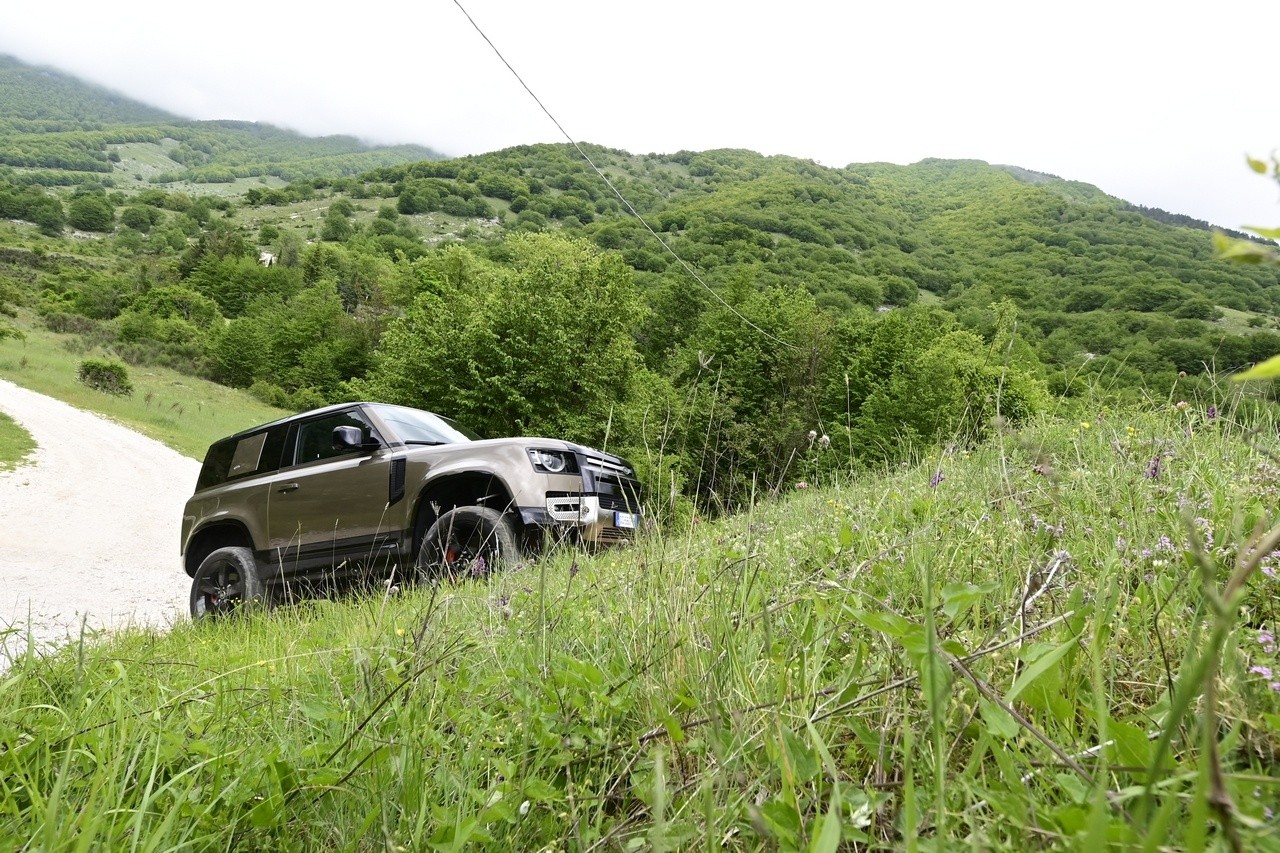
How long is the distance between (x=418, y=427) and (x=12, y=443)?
2001cm

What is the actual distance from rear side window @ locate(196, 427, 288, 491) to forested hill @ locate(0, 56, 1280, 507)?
376 centimetres

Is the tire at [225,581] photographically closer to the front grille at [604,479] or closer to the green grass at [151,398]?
the front grille at [604,479]

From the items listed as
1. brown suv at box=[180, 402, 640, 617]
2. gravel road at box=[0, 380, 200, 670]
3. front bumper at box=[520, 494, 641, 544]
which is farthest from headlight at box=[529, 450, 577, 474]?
gravel road at box=[0, 380, 200, 670]

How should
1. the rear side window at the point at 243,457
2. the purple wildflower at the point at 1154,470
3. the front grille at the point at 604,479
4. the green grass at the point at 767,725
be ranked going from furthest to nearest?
1. the rear side window at the point at 243,457
2. the front grille at the point at 604,479
3. the purple wildflower at the point at 1154,470
4. the green grass at the point at 767,725

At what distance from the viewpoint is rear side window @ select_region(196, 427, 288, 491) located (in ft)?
21.9

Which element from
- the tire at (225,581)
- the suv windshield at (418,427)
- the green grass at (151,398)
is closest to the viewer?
the suv windshield at (418,427)

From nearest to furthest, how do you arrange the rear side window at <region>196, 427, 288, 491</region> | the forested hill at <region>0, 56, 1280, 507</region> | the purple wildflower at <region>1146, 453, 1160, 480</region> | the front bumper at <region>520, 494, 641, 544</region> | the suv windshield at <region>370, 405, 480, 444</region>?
the purple wildflower at <region>1146, 453, 1160, 480</region> → the front bumper at <region>520, 494, 641, 544</region> → the suv windshield at <region>370, 405, 480, 444</region> → the rear side window at <region>196, 427, 288, 491</region> → the forested hill at <region>0, 56, 1280, 507</region>

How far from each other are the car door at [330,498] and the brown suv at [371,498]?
1cm

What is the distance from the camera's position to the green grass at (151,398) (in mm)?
25984

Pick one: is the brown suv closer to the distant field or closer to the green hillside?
the green hillside

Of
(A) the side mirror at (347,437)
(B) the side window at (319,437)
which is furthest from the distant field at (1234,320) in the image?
(A) the side mirror at (347,437)

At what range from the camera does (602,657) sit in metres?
1.70

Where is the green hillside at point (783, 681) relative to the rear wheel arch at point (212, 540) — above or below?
above

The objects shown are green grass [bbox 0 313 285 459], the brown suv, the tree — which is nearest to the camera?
the brown suv
